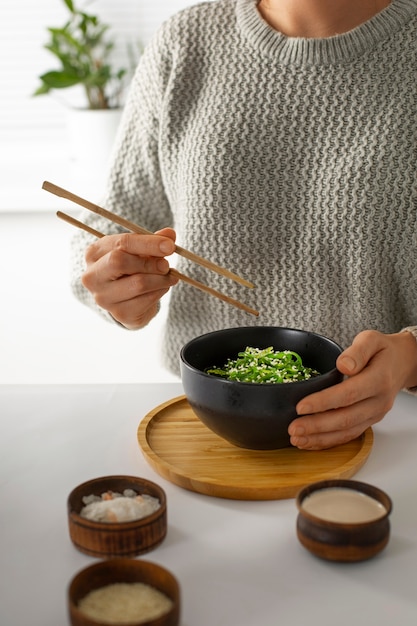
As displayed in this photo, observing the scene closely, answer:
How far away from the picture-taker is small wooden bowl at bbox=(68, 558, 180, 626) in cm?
73

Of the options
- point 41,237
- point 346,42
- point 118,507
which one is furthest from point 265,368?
point 41,237

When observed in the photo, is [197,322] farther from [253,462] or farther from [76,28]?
[76,28]

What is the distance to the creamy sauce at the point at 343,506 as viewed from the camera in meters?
0.88

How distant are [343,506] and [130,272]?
53 centimetres

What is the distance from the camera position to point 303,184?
1478 mm

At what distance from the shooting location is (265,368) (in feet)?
3.72

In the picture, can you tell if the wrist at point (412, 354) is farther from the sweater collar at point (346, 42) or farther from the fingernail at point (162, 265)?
the sweater collar at point (346, 42)

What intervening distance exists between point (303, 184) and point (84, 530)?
32.6 inches

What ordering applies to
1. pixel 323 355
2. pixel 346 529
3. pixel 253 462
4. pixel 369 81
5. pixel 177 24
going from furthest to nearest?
pixel 177 24 → pixel 369 81 → pixel 323 355 → pixel 253 462 → pixel 346 529

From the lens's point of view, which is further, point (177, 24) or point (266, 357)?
point (177, 24)

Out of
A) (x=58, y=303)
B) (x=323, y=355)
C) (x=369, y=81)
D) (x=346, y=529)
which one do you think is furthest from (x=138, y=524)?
(x=58, y=303)

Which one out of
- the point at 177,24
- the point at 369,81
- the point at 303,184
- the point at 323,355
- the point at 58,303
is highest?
the point at 177,24

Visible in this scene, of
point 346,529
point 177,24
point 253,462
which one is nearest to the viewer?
point 346,529

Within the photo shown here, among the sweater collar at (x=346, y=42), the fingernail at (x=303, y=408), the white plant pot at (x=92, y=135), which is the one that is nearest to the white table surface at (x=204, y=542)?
the fingernail at (x=303, y=408)
